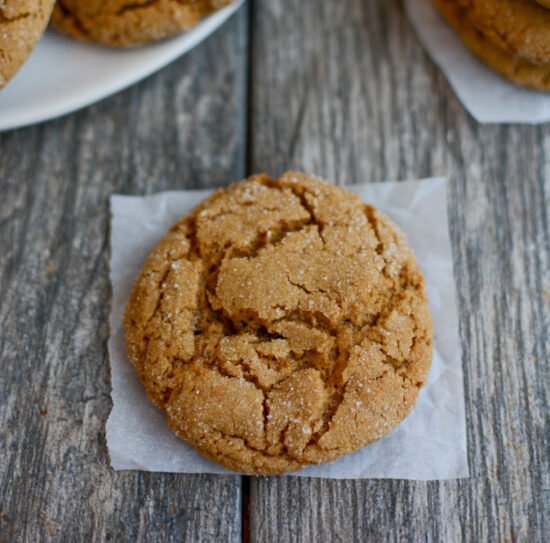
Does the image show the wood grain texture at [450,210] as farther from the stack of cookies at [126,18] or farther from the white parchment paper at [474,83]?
the stack of cookies at [126,18]

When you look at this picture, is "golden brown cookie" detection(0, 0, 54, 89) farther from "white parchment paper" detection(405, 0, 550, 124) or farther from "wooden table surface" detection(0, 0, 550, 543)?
"white parchment paper" detection(405, 0, 550, 124)

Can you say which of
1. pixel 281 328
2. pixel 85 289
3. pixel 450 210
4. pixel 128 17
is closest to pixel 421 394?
pixel 281 328

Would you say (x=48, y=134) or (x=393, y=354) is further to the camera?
(x=48, y=134)

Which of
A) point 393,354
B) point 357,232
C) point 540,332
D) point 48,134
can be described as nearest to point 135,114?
point 48,134

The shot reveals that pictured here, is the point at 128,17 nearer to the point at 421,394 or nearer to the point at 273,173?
the point at 273,173

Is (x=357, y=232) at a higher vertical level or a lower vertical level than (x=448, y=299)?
higher

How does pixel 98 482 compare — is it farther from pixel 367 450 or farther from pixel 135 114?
pixel 135 114
